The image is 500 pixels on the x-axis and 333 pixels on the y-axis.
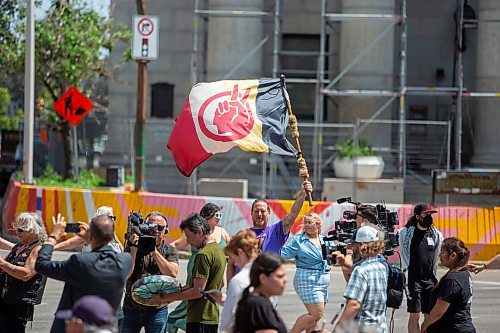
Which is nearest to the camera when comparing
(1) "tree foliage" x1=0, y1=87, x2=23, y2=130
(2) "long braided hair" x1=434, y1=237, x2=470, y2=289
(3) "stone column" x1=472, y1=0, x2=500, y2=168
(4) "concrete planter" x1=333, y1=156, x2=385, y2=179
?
(2) "long braided hair" x1=434, y1=237, x2=470, y2=289

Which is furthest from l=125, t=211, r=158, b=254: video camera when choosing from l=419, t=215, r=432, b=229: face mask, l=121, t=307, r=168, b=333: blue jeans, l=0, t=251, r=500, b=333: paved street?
l=0, t=251, r=500, b=333: paved street

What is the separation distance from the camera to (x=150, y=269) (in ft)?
30.9

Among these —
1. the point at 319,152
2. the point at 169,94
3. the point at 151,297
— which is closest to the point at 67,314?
the point at 151,297

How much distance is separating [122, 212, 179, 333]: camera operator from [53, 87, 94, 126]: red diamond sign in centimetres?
1632

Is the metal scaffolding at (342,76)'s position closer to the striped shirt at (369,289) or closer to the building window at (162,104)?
the building window at (162,104)

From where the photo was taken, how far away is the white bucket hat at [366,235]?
815 centimetres

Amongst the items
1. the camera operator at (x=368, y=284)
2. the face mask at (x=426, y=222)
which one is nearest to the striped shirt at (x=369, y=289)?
the camera operator at (x=368, y=284)

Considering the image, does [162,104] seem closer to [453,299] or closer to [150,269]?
[150,269]

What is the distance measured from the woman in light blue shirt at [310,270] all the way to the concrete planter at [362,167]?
1504 cm

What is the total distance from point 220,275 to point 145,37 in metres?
13.8

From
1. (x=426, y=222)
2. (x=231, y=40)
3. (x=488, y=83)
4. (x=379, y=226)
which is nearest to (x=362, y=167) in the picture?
(x=488, y=83)

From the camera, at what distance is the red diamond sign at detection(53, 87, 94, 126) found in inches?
1004

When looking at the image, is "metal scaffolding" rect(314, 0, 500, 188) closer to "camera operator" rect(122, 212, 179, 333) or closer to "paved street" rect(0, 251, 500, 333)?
"paved street" rect(0, 251, 500, 333)

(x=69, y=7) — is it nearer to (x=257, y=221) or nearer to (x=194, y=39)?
(x=194, y=39)
